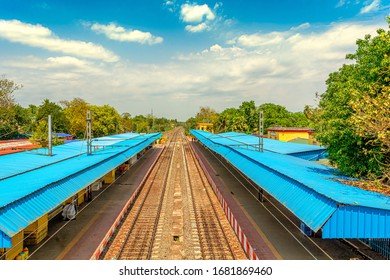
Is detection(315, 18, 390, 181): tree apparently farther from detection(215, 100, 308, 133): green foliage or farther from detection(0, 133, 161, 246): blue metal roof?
detection(215, 100, 308, 133): green foliage

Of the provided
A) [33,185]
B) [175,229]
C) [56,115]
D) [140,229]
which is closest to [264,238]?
[175,229]

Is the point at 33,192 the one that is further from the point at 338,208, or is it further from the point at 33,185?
the point at 338,208

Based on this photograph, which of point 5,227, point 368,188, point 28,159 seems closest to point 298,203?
point 368,188

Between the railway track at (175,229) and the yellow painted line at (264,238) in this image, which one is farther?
the railway track at (175,229)

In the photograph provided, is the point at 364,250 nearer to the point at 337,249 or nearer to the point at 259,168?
the point at 337,249

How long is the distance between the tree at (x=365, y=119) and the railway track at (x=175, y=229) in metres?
9.31

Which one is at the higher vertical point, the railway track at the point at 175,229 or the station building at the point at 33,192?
the station building at the point at 33,192

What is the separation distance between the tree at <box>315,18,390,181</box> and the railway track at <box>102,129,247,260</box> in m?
9.31

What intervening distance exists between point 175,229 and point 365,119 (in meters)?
13.8

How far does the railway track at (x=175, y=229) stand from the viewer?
17.1m

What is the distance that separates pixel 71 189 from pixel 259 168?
585 inches

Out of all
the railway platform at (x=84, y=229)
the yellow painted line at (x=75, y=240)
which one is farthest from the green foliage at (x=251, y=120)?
the yellow painted line at (x=75, y=240)

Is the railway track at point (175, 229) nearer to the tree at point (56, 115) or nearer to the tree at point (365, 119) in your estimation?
the tree at point (365, 119)

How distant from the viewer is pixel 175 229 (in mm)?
20656
